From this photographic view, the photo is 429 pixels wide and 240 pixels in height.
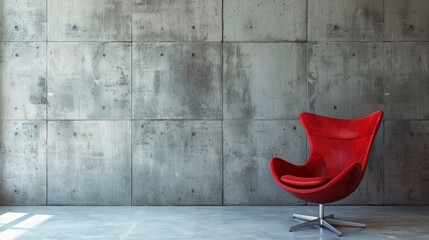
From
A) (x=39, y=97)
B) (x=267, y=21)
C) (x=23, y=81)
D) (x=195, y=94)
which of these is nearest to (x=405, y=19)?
(x=267, y=21)

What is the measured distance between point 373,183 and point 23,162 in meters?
4.01

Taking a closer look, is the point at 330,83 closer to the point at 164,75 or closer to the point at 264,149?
the point at 264,149

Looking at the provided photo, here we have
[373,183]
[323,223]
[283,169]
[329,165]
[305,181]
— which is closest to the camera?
[305,181]

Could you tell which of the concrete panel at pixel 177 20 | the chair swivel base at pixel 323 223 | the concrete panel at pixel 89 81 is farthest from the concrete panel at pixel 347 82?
the concrete panel at pixel 89 81

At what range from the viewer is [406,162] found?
19.1 feet

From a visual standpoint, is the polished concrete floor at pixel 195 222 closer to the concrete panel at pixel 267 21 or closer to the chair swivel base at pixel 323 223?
the chair swivel base at pixel 323 223

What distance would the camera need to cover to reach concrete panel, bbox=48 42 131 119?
583cm

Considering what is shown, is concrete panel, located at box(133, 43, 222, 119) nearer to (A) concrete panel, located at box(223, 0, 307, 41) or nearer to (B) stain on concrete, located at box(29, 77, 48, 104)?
(A) concrete panel, located at box(223, 0, 307, 41)

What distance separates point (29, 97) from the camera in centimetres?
583

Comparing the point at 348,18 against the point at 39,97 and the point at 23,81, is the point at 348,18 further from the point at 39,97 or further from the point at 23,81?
the point at 23,81

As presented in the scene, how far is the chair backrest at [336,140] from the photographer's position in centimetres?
497

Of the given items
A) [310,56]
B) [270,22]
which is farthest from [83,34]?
[310,56]

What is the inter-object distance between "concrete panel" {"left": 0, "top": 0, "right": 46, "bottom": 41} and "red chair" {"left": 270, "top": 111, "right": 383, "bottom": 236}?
3122 mm

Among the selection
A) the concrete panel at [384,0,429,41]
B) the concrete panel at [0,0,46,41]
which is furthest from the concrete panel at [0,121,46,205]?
the concrete panel at [384,0,429,41]
